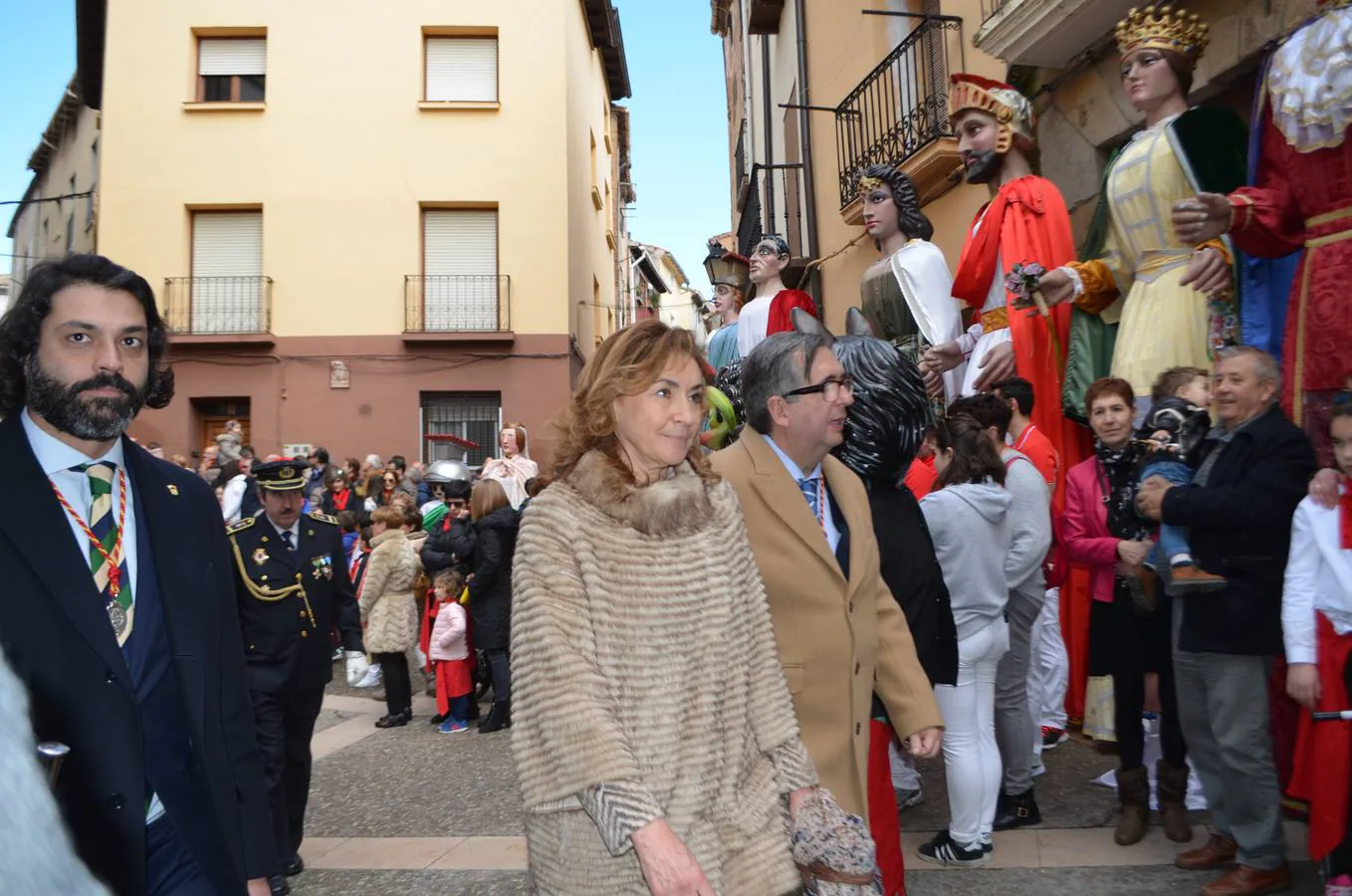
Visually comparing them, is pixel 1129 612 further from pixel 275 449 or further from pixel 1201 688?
pixel 275 449

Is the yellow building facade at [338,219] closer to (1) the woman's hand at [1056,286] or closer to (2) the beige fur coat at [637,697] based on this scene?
(1) the woman's hand at [1056,286]

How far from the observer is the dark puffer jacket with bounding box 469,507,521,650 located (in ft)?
25.5

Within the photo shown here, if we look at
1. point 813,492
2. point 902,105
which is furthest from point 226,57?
point 813,492

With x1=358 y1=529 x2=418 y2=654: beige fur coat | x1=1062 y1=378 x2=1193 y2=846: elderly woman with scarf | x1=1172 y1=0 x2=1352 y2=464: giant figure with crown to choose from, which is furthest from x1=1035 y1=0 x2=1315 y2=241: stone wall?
x1=358 y1=529 x2=418 y2=654: beige fur coat

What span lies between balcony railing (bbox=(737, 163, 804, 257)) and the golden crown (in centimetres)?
817

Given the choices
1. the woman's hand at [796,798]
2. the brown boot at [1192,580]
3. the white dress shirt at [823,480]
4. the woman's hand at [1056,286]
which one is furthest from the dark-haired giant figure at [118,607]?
the woman's hand at [1056,286]

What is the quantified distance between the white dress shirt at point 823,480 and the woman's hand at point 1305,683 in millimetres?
1676

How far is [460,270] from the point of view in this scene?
1962 centimetres

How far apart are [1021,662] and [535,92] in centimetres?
1747

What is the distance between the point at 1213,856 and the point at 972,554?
141 centimetres

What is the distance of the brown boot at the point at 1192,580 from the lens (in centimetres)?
372

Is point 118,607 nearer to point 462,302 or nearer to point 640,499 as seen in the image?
point 640,499

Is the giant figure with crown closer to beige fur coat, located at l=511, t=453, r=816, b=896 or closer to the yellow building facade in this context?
beige fur coat, located at l=511, t=453, r=816, b=896

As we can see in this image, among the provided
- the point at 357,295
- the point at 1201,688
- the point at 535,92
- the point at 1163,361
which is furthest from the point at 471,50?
the point at 1201,688
